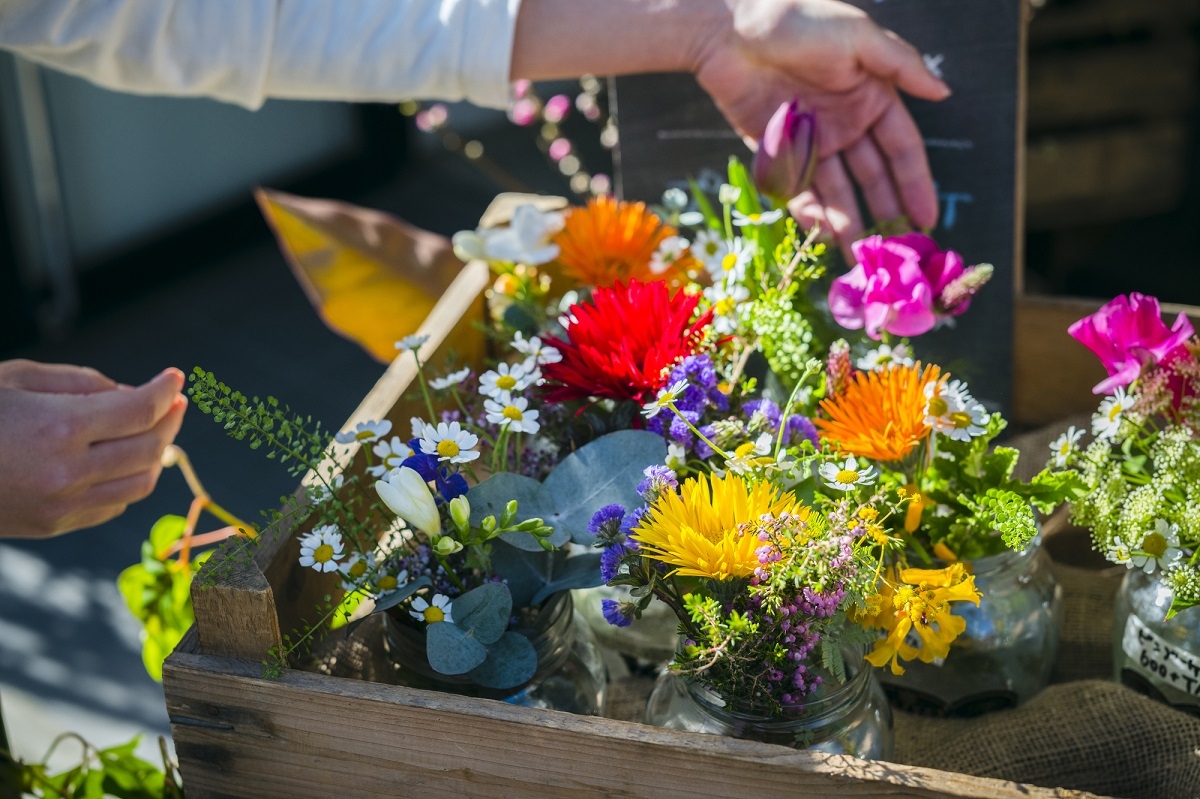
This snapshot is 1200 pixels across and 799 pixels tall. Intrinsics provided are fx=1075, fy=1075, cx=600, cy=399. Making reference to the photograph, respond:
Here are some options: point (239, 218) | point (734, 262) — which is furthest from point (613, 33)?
point (239, 218)

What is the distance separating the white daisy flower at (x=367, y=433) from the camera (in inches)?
26.7

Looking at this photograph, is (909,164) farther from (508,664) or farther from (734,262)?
(508,664)

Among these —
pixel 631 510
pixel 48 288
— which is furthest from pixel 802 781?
pixel 48 288

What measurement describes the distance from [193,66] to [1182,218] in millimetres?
2161

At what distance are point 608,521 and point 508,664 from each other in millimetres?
107

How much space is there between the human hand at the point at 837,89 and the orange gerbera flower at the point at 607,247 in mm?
146

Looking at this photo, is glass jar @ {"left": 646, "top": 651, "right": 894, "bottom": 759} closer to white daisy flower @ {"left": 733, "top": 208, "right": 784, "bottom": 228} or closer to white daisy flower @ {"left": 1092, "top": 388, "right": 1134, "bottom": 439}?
white daisy flower @ {"left": 1092, "top": 388, "right": 1134, "bottom": 439}

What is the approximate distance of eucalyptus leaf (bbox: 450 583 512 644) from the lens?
1.94ft

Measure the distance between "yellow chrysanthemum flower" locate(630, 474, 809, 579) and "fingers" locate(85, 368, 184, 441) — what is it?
0.39m

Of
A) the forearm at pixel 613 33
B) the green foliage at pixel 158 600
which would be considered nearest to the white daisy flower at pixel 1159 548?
the forearm at pixel 613 33

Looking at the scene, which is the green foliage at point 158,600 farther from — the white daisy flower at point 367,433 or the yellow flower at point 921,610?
the yellow flower at point 921,610

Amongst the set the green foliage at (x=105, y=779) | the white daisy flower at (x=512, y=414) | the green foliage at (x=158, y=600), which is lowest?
the green foliage at (x=105, y=779)

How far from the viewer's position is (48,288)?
3039 millimetres

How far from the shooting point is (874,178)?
98 centimetres
